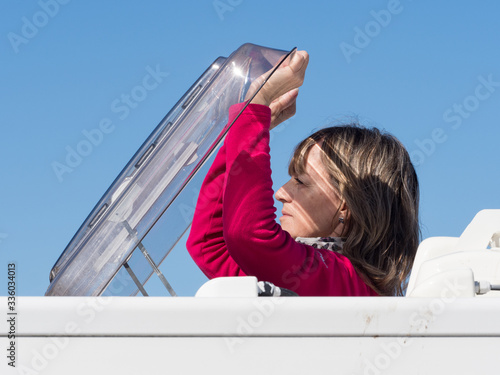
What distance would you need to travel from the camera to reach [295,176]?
2.33 metres

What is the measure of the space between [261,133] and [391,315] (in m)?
1.08

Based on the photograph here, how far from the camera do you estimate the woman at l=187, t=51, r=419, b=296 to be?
1.93m

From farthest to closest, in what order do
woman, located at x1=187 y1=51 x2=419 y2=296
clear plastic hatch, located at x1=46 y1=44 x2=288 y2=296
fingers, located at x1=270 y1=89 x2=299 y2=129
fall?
1. fingers, located at x1=270 y1=89 x2=299 y2=129
2. woman, located at x1=187 y1=51 x2=419 y2=296
3. clear plastic hatch, located at x1=46 y1=44 x2=288 y2=296

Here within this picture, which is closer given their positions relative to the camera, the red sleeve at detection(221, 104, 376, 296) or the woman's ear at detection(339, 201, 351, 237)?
the red sleeve at detection(221, 104, 376, 296)

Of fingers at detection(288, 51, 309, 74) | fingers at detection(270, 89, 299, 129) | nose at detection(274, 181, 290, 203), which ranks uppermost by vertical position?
fingers at detection(270, 89, 299, 129)

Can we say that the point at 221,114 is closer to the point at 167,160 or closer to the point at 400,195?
the point at 167,160

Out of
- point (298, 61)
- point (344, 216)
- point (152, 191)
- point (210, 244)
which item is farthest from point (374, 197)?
point (152, 191)

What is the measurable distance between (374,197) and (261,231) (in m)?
0.60

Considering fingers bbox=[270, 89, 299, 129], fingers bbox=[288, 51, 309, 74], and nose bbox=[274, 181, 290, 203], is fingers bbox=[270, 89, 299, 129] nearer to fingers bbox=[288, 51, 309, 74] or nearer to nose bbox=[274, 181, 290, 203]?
nose bbox=[274, 181, 290, 203]

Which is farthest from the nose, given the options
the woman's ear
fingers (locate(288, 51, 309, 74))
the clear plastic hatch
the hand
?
the clear plastic hatch

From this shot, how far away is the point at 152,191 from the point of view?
1.45m

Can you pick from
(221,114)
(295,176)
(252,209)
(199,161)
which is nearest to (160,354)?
(199,161)

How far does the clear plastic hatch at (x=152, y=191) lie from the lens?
142cm

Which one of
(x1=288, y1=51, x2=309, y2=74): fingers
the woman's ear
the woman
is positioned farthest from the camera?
the woman's ear
